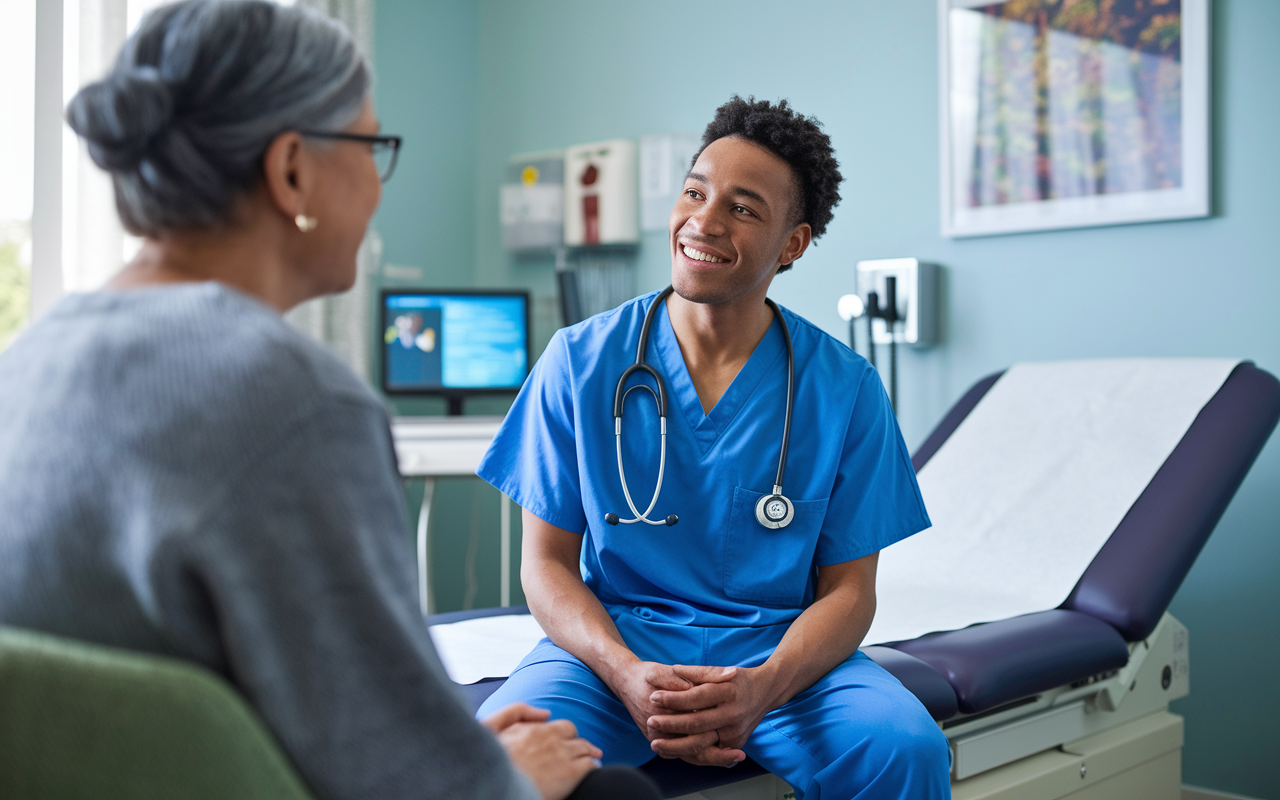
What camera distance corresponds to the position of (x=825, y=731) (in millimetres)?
1097

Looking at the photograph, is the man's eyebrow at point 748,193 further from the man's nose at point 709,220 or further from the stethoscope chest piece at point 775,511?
the stethoscope chest piece at point 775,511

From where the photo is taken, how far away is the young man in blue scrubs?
A: 43.4 inches

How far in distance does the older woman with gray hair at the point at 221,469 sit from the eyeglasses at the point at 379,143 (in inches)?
1.1

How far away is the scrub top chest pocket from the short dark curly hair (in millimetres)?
413

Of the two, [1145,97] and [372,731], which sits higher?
[1145,97]

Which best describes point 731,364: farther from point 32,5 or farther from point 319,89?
point 32,5

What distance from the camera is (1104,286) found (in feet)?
6.97

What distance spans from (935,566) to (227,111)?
1.50 m

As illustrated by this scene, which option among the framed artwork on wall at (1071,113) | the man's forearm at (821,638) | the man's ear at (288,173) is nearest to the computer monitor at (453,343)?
the framed artwork on wall at (1071,113)

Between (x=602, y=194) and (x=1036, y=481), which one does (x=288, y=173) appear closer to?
(x=1036, y=481)

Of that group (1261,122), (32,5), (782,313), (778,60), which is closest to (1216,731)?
(1261,122)

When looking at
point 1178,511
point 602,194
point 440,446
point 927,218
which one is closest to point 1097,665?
point 1178,511

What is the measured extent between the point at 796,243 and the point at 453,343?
168 centimetres

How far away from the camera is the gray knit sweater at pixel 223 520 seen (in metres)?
0.50
